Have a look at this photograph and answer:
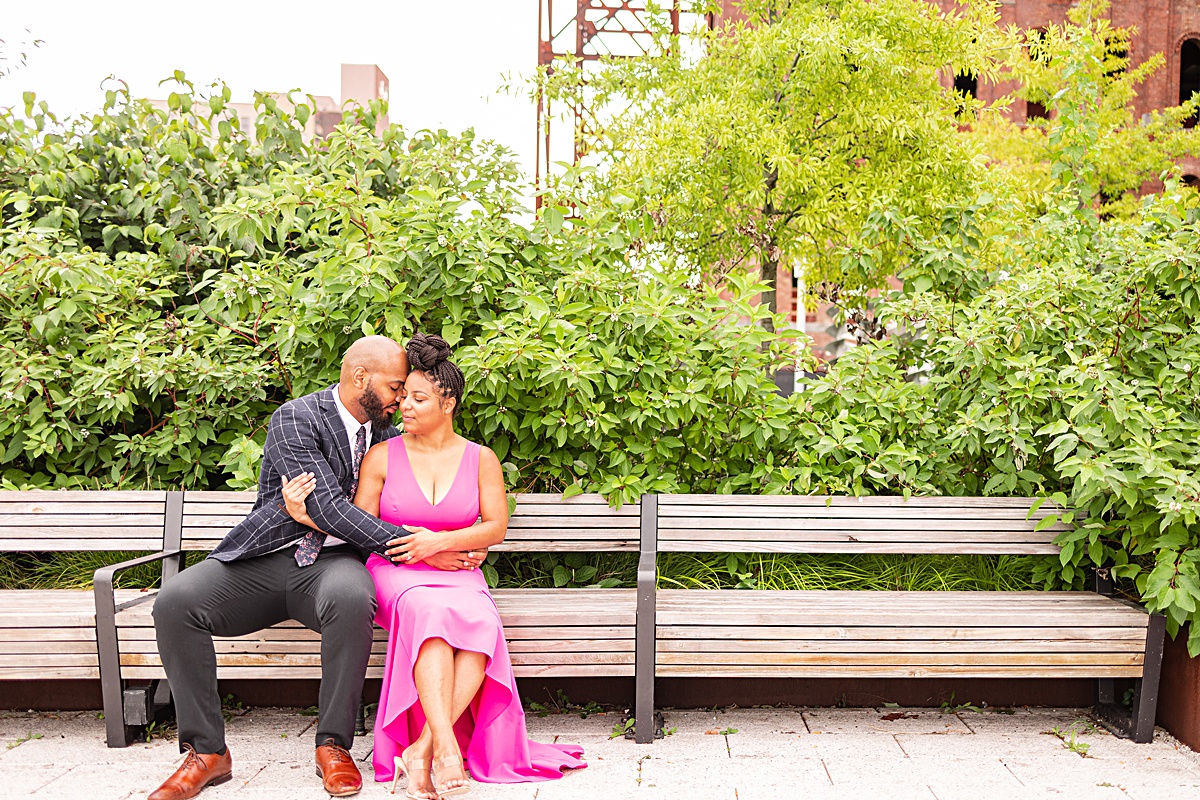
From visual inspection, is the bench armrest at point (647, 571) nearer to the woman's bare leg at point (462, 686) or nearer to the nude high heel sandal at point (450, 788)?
the woman's bare leg at point (462, 686)

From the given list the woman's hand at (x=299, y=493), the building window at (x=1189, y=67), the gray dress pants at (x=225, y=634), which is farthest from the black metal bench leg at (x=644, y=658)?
the building window at (x=1189, y=67)

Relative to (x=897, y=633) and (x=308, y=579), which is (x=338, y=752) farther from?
(x=897, y=633)

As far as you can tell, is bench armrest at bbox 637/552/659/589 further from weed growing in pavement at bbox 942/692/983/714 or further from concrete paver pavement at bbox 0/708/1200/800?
weed growing in pavement at bbox 942/692/983/714

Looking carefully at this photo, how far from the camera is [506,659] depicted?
3.45 meters

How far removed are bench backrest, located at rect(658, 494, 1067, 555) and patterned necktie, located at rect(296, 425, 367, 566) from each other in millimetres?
1369

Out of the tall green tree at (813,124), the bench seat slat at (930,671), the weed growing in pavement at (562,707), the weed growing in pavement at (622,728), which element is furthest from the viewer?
the tall green tree at (813,124)

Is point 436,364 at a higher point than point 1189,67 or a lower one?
lower

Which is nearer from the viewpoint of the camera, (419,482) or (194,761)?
(194,761)

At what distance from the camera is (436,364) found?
3.63 metres

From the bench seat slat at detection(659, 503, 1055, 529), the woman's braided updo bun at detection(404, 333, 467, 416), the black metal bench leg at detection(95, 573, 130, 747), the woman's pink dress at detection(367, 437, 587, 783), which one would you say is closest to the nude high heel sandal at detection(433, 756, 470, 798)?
the woman's pink dress at detection(367, 437, 587, 783)

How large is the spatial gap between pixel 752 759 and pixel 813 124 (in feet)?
24.7

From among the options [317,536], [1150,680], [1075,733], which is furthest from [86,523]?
[1150,680]

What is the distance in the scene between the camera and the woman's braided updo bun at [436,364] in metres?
3.61

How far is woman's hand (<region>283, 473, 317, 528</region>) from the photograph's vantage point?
356 cm
